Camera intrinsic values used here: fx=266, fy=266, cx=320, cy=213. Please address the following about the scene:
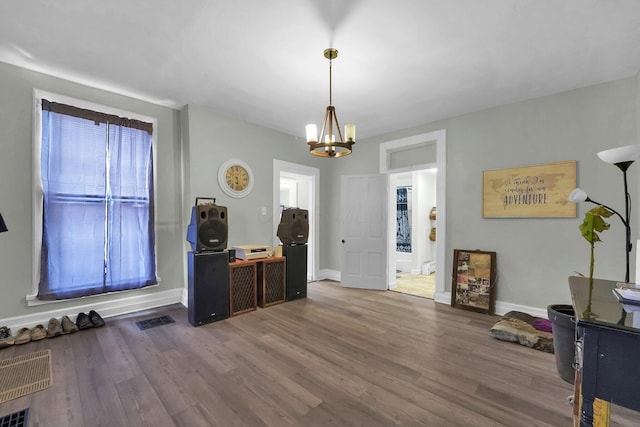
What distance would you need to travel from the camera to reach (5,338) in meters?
2.46

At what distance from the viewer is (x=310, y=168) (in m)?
5.04

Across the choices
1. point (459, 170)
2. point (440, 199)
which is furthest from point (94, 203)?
point (459, 170)

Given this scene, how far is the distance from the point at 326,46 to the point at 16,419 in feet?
10.9

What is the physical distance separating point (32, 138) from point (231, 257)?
7.68ft

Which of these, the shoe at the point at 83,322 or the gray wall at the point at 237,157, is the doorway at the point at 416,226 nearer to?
the gray wall at the point at 237,157

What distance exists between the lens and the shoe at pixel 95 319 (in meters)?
2.87

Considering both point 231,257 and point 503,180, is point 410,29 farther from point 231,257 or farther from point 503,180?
point 231,257

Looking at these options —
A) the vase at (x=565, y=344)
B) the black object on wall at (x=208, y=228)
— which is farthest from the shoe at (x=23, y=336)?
the vase at (x=565, y=344)

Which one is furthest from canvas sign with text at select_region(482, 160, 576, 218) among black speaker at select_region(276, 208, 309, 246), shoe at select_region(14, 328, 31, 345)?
shoe at select_region(14, 328, 31, 345)

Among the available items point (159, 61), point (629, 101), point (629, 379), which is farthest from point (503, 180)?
point (159, 61)

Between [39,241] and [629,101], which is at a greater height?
[629,101]

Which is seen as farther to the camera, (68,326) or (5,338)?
(68,326)

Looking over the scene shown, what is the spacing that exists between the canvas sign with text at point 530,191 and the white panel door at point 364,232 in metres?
1.55

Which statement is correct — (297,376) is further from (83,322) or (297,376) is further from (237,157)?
(237,157)
